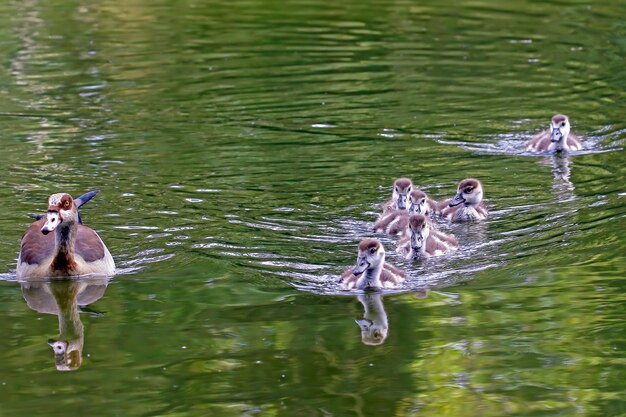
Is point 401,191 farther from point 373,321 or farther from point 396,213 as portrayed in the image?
point 373,321

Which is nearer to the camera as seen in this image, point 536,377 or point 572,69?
point 536,377

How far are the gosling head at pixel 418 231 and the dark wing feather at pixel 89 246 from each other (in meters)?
2.40

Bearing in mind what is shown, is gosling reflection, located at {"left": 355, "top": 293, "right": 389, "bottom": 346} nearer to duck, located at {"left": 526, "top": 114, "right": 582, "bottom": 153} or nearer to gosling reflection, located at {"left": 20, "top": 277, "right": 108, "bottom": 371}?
gosling reflection, located at {"left": 20, "top": 277, "right": 108, "bottom": 371}

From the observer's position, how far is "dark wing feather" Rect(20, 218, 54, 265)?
10.2 meters

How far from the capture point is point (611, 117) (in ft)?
49.5

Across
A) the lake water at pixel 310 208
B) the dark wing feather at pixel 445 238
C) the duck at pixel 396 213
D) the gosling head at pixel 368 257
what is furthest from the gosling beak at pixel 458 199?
the gosling head at pixel 368 257

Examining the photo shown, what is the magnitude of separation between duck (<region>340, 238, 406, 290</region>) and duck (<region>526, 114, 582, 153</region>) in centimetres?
426

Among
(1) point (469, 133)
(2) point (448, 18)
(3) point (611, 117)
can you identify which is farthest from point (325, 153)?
(2) point (448, 18)

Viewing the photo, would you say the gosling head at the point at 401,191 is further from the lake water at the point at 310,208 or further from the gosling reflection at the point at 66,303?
the gosling reflection at the point at 66,303

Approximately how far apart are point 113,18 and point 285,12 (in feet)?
9.45

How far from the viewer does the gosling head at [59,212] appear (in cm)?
973

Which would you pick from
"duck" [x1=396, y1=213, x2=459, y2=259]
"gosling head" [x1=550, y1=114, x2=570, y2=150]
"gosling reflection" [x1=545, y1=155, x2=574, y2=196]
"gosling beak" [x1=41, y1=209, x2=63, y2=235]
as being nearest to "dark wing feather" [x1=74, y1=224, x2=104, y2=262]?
"gosling beak" [x1=41, y1=209, x2=63, y2=235]

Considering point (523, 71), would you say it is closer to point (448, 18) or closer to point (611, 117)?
point (611, 117)

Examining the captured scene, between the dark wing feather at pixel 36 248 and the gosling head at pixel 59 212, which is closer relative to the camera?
the gosling head at pixel 59 212
